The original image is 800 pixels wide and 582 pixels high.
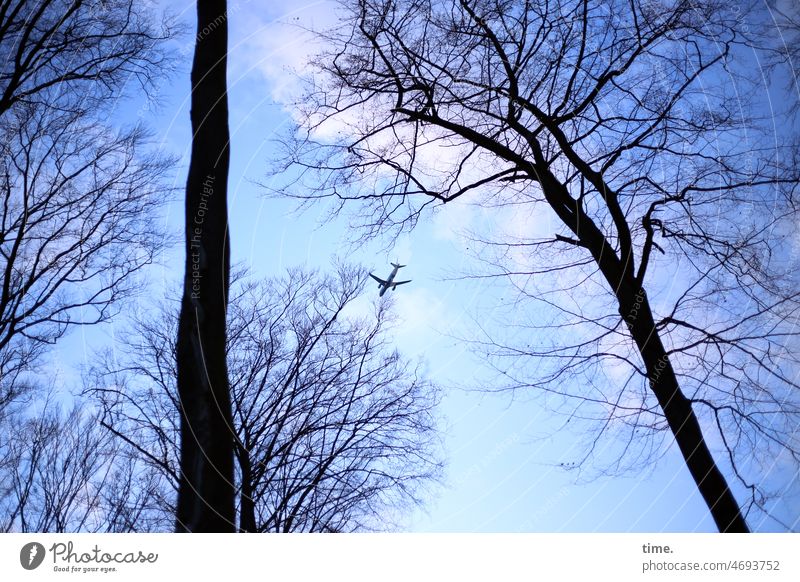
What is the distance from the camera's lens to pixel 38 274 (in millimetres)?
5355

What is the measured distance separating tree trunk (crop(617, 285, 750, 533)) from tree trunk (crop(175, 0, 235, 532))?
347 centimetres

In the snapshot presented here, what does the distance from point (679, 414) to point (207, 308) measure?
152 inches

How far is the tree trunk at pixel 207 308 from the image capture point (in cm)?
363

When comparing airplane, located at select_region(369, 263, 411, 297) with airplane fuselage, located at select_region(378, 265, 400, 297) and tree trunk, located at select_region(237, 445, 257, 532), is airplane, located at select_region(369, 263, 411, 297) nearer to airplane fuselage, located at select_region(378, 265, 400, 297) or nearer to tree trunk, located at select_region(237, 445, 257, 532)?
→ airplane fuselage, located at select_region(378, 265, 400, 297)
